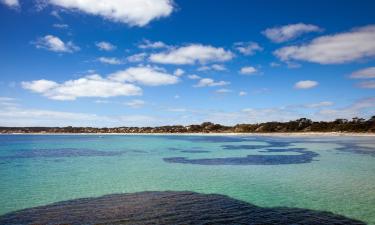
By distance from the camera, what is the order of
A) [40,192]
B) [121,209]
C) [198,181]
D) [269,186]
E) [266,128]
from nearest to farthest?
[121,209], [40,192], [269,186], [198,181], [266,128]

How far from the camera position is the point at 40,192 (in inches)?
748

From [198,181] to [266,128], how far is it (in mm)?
132578

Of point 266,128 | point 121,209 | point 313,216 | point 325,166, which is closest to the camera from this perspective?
point 313,216

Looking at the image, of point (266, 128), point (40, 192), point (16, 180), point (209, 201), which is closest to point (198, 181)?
point (209, 201)

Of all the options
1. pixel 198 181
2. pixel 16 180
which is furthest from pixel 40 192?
pixel 198 181

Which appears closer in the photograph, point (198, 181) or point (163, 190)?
point (163, 190)

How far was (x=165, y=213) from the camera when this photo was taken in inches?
547

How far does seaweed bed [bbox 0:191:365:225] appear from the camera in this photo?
12953mm

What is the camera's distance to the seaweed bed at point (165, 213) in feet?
42.5

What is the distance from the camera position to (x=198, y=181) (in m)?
22.4

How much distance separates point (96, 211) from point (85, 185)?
740cm

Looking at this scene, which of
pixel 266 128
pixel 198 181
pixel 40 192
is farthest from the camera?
pixel 266 128

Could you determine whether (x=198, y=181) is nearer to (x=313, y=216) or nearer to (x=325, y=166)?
(x=313, y=216)

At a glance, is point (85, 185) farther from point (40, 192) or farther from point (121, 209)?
point (121, 209)
